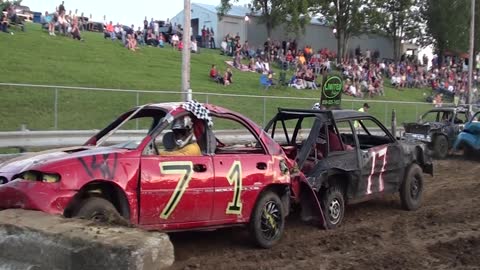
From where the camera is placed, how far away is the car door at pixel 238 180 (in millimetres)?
6602

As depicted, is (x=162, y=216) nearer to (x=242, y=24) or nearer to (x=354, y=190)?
(x=354, y=190)

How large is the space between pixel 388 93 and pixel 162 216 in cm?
3394

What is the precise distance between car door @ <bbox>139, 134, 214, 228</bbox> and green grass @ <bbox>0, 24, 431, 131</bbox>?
8.27 m

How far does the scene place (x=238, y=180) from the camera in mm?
6785

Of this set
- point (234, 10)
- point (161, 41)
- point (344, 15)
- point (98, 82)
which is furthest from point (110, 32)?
point (344, 15)

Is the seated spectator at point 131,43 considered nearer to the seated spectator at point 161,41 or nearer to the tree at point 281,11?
the seated spectator at point 161,41

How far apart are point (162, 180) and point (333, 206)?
320 centimetres

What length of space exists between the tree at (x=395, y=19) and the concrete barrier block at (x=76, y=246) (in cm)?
4254

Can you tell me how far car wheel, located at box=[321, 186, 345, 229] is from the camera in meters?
8.25

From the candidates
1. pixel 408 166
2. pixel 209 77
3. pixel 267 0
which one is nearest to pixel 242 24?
pixel 267 0

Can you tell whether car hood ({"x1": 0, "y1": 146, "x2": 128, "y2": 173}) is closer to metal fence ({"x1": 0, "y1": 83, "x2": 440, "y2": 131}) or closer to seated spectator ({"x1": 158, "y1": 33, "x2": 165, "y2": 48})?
metal fence ({"x1": 0, "y1": 83, "x2": 440, "y2": 131})

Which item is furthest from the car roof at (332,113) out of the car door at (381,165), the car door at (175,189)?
the car door at (175,189)

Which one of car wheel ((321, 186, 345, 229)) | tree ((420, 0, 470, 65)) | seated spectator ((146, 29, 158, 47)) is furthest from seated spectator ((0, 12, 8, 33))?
tree ((420, 0, 470, 65))

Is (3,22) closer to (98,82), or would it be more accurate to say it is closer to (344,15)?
(98,82)
